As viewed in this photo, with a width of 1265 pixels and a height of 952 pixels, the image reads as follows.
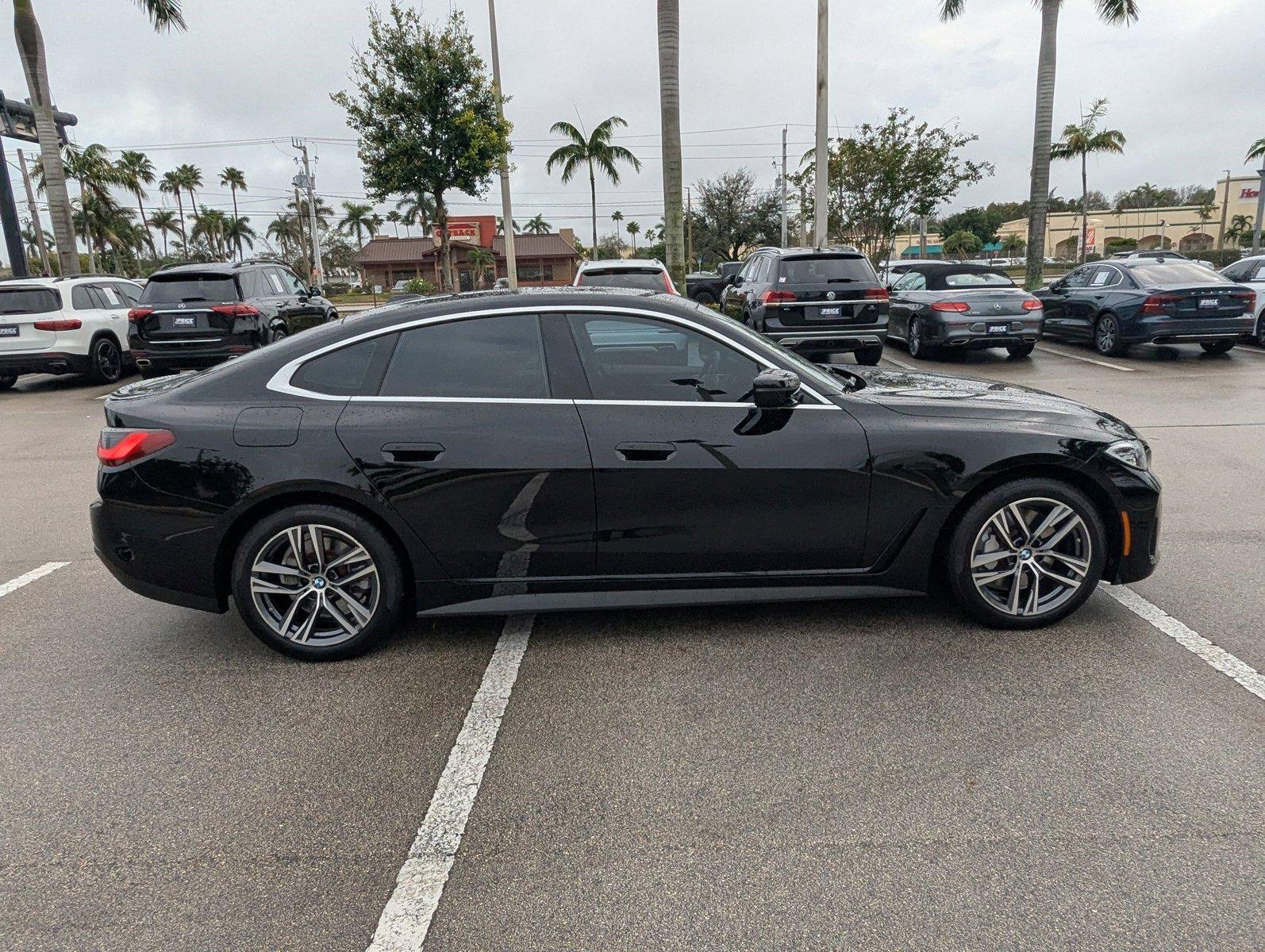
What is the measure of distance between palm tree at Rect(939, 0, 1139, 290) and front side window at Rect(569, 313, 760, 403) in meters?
18.6

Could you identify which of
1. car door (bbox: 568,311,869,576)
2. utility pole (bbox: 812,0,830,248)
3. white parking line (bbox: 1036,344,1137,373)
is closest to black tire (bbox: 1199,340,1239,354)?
white parking line (bbox: 1036,344,1137,373)

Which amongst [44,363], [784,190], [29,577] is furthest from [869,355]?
[784,190]

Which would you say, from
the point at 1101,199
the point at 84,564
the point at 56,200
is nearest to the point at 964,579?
the point at 84,564

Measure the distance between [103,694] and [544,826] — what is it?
7.00ft

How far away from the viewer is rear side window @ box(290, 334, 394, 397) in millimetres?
3809

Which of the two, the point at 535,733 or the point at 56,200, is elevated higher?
the point at 56,200

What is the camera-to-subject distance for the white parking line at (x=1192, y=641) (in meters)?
3.46

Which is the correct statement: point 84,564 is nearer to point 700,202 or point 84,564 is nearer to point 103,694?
point 103,694

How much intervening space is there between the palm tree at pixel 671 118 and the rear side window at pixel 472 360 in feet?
41.9

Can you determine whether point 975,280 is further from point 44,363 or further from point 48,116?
point 48,116

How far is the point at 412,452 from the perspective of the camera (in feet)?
12.1

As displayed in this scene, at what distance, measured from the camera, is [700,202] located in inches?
2197

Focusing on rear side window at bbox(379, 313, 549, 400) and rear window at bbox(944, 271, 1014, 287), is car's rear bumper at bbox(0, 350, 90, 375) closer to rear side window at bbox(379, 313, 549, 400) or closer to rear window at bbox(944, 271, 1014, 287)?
rear side window at bbox(379, 313, 549, 400)

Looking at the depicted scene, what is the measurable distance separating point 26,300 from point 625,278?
28.9 feet
